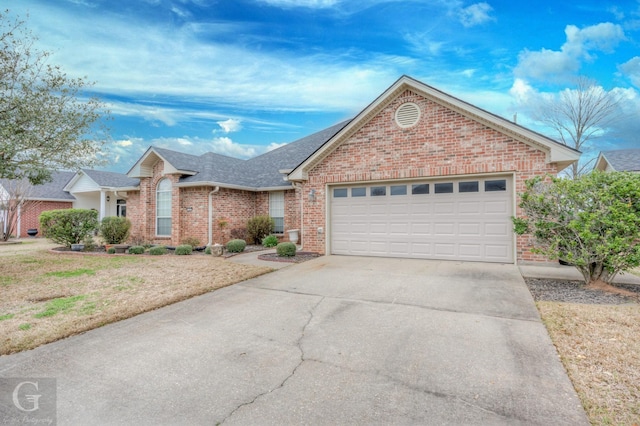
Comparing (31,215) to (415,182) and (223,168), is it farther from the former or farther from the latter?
(415,182)

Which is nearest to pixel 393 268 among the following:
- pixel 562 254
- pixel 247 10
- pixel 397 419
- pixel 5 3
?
pixel 562 254

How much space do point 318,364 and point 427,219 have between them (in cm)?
771

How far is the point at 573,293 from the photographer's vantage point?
6.01 meters

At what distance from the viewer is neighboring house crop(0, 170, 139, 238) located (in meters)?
21.2

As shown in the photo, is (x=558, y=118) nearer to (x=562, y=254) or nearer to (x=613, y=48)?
(x=613, y=48)

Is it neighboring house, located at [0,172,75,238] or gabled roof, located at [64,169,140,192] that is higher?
gabled roof, located at [64,169,140,192]

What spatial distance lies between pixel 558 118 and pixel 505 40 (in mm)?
16125

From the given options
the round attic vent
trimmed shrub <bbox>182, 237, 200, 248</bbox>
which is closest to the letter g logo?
the round attic vent

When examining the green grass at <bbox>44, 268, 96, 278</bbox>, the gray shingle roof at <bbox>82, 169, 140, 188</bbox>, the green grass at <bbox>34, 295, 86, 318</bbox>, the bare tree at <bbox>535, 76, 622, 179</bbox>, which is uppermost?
the bare tree at <bbox>535, 76, 622, 179</bbox>

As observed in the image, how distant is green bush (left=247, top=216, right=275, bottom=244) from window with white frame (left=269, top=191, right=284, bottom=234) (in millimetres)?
544

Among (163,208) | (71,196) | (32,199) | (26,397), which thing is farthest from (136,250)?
(71,196)

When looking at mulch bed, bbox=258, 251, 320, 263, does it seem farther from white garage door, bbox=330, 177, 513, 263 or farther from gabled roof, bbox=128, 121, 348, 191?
gabled roof, bbox=128, 121, 348, 191

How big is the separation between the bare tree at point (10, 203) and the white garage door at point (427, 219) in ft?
67.9

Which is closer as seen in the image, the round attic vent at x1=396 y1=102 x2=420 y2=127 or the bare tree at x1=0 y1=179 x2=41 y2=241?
the round attic vent at x1=396 y1=102 x2=420 y2=127
